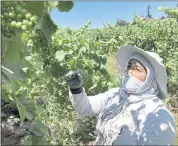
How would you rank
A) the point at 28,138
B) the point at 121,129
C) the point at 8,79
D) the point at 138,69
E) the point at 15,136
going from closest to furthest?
1. the point at 8,79
2. the point at 15,136
3. the point at 28,138
4. the point at 121,129
5. the point at 138,69

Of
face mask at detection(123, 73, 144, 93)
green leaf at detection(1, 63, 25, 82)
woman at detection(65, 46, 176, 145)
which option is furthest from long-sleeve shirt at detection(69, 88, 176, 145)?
green leaf at detection(1, 63, 25, 82)

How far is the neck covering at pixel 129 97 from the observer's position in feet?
9.09

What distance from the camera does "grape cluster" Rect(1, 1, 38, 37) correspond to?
1.46 meters

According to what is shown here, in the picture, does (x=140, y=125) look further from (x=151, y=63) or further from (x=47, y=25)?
(x=47, y=25)

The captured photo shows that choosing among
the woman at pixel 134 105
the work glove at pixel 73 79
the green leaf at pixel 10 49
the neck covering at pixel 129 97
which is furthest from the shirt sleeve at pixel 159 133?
the green leaf at pixel 10 49

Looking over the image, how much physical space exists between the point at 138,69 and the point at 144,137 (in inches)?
21.0

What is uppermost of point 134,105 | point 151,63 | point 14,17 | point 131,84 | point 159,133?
point 14,17

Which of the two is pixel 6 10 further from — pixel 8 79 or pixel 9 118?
pixel 9 118

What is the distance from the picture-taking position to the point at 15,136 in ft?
6.65

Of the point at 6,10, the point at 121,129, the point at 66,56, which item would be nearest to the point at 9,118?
the point at 6,10

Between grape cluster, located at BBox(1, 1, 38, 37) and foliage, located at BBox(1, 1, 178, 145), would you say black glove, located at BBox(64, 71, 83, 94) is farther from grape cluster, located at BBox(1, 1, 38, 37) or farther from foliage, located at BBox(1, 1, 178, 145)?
grape cluster, located at BBox(1, 1, 38, 37)

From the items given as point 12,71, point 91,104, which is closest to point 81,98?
point 91,104

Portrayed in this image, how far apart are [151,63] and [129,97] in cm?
28

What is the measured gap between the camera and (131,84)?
2.80 m
